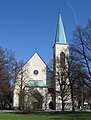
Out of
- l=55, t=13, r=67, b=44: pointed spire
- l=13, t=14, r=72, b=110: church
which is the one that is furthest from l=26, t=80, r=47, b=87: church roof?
l=55, t=13, r=67, b=44: pointed spire

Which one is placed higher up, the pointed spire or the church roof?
the pointed spire

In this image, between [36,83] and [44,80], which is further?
[44,80]

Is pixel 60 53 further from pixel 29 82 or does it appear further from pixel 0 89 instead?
pixel 0 89

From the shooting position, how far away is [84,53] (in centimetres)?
3628

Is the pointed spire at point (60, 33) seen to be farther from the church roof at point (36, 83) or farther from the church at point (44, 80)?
the church roof at point (36, 83)

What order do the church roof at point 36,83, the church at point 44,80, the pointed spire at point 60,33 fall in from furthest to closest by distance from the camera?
the pointed spire at point 60,33 → the church roof at point 36,83 → the church at point 44,80

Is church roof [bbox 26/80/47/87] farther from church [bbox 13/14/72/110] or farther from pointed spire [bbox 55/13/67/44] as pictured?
pointed spire [bbox 55/13/67/44]

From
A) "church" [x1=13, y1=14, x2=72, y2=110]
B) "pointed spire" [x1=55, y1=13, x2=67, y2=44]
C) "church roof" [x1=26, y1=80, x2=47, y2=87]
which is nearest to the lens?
"church" [x1=13, y1=14, x2=72, y2=110]

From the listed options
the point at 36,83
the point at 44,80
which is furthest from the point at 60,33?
the point at 36,83

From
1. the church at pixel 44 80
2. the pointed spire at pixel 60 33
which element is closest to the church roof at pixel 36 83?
the church at pixel 44 80

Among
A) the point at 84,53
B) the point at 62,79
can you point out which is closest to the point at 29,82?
the point at 62,79

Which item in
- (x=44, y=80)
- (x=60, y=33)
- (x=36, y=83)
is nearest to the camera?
(x=36, y=83)

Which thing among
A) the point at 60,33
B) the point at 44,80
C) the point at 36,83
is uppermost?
the point at 60,33

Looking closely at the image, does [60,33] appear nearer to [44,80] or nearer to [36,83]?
[44,80]
